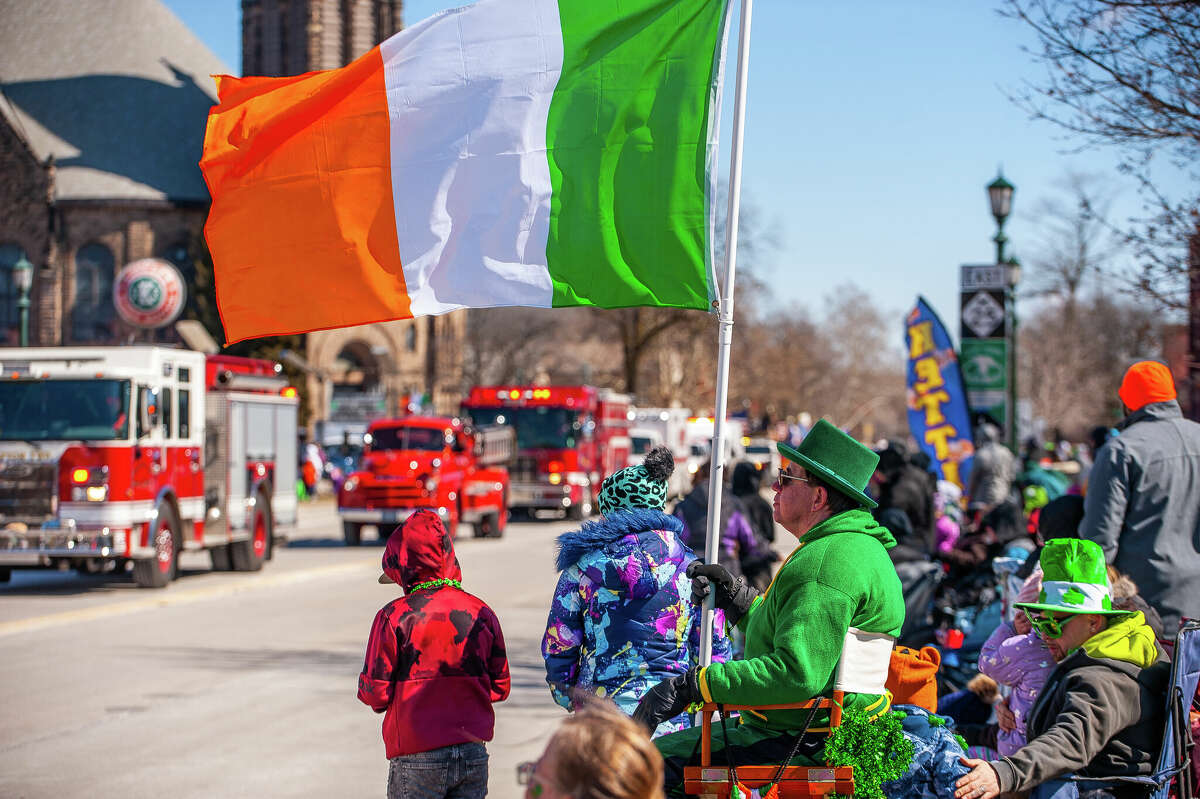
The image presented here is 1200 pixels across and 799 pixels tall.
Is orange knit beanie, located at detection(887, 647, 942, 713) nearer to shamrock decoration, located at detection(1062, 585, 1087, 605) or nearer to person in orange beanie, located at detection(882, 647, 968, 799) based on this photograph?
person in orange beanie, located at detection(882, 647, 968, 799)

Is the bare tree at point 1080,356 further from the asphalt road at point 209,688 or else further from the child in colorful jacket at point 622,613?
the child in colorful jacket at point 622,613

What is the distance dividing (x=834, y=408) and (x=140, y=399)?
10955cm

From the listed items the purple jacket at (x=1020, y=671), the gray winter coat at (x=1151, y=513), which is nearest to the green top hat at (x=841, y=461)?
the purple jacket at (x=1020, y=671)

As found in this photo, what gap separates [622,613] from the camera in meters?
4.89

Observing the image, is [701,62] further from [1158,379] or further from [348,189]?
[1158,379]

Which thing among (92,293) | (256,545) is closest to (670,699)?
(256,545)

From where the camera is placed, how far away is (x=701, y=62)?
19.1 ft

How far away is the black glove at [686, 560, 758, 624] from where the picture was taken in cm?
421

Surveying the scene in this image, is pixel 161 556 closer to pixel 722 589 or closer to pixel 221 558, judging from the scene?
pixel 221 558

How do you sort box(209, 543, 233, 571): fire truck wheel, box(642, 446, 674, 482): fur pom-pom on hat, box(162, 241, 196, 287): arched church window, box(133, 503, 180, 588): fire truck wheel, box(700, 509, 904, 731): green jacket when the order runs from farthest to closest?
box(162, 241, 196, 287): arched church window, box(209, 543, 233, 571): fire truck wheel, box(133, 503, 180, 588): fire truck wheel, box(642, 446, 674, 482): fur pom-pom on hat, box(700, 509, 904, 731): green jacket

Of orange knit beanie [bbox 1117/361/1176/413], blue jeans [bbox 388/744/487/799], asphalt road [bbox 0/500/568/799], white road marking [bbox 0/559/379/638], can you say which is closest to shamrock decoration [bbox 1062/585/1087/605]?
blue jeans [bbox 388/744/487/799]

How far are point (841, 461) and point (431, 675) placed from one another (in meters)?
1.68

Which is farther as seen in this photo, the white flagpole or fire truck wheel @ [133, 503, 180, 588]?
fire truck wheel @ [133, 503, 180, 588]

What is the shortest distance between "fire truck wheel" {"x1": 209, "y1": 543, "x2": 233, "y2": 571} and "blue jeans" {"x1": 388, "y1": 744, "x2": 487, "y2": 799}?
57.1 ft
